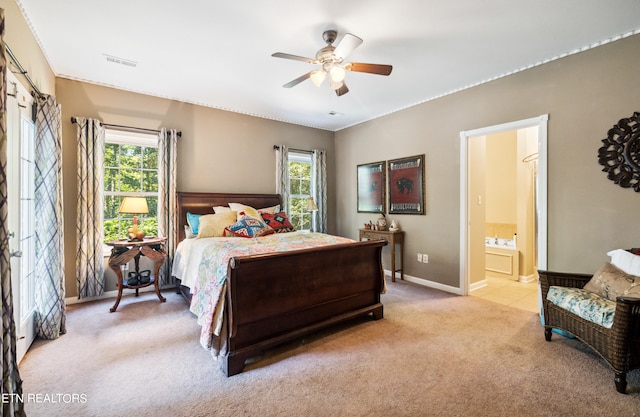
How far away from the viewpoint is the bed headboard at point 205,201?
4.11 meters

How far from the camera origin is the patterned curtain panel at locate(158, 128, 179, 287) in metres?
4.01

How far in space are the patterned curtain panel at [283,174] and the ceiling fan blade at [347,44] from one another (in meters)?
2.83

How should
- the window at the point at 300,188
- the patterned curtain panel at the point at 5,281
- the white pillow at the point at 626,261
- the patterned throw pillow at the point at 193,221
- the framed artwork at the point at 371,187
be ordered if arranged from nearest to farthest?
the patterned curtain panel at the point at 5,281 < the white pillow at the point at 626,261 < the patterned throw pillow at the point at 193,221 < the framed artwork at the point at 371,187 < the window at the point at 300,188

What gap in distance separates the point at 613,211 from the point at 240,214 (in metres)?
4.15

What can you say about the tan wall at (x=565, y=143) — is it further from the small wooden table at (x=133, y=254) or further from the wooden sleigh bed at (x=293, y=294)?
the small wooden table at (x=133, y=254)

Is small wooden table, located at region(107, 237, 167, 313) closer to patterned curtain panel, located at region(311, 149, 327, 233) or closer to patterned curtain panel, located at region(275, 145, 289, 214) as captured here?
patterned curtain panel, located at region(275, 145, 289, 214)

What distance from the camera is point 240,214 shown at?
13.5 feet

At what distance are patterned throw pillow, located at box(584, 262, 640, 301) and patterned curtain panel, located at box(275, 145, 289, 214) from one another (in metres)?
4.08

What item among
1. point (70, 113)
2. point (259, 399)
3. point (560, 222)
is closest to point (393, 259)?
point (560, 222)

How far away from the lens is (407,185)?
4.60 metres

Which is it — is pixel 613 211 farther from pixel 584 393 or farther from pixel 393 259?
pixel 393 259

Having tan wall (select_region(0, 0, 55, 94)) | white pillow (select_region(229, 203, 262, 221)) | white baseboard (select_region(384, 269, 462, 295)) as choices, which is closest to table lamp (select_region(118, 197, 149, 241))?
white pillow (select_region(229, 203, 262, 221))

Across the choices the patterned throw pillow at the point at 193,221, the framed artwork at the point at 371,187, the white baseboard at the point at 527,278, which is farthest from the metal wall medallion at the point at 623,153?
the patterned throw pillow at the point at 193,221

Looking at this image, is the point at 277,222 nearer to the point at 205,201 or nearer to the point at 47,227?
the point at 205,201
